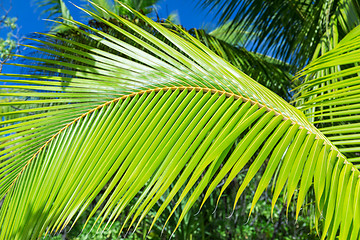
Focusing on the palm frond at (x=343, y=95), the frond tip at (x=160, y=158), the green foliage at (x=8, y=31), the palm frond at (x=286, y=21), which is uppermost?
the palm frond at (x=286, y=21)

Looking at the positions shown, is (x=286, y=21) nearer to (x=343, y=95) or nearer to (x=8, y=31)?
(x=343, y=95)

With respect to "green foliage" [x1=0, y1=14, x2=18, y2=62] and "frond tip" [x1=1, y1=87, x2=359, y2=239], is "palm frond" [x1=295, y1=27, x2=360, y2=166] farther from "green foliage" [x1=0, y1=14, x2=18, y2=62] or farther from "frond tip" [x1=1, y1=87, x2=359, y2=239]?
"green foliage" [x1=0, y1=14, x2=18, y2=62]

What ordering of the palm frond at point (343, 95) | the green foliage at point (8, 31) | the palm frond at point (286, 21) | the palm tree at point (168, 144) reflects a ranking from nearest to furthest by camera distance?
the palm tree at point (168, 144)
the palm frond at point (343, 95)
the palm frond at point (286, 21)
the green foliage at point (8, 31)

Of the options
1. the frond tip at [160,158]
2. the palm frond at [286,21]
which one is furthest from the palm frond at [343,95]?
the palm frond at [286,21]

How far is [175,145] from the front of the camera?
0.76m

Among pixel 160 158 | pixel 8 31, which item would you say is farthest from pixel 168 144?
pixel 8 31

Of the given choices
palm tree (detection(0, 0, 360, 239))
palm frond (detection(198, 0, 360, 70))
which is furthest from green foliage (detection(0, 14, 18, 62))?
palm tree (detection(0, 0, 360, 239))

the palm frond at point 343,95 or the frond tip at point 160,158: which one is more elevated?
the palm frond at point 343,95

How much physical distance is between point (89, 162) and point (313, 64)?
72 centimetres

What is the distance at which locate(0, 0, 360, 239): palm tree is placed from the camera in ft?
2.22

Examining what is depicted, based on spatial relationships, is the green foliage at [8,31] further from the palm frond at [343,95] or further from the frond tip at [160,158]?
the palm frond at [343,95]

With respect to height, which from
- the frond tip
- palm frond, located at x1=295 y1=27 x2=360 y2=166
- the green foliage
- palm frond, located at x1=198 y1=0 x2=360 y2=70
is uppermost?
palm frond, located at x1=198 y1=0 x2=360 y2=70

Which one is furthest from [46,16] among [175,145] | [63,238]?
[175,145]

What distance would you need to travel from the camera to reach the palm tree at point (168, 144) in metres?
0.68
